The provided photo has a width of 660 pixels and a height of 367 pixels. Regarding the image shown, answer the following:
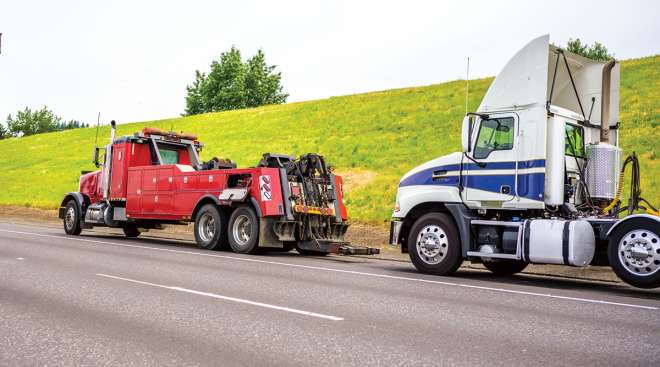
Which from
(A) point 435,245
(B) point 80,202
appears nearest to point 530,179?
(A) point 435,245

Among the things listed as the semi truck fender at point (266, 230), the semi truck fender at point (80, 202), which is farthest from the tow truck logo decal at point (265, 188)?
the semi truck fender at point (80, 202)

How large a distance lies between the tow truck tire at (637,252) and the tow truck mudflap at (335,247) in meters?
5.62

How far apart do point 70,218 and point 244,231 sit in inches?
299

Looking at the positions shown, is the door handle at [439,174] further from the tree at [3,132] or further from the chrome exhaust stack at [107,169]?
the tree at [3,132]

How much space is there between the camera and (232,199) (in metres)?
14.7

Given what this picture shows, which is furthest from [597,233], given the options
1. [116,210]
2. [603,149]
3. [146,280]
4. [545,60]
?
[116,210]

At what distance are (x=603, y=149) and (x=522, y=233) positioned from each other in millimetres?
2396

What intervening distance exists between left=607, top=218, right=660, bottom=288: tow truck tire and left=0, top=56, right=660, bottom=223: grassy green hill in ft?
34.0

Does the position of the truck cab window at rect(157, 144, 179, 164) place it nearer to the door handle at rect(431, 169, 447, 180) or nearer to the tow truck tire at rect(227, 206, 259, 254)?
the tow truck tire at rect(227, 206, 259, 254)

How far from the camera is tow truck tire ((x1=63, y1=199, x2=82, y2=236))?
1955 cm

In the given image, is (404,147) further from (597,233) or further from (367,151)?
(597,233)

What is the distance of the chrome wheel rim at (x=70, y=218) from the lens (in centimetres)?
1966

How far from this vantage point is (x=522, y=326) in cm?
668

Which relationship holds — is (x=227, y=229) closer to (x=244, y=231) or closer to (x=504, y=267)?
(x=244, y=231)
